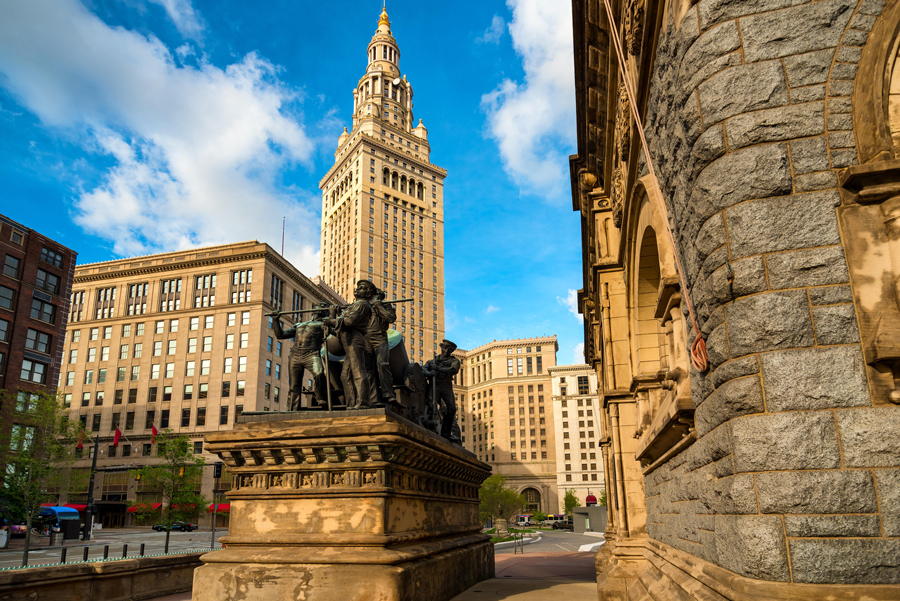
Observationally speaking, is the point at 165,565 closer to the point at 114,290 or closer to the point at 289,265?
the point at 289,265

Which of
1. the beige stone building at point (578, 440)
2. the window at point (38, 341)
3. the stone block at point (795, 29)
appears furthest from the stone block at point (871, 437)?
the beige stone building at point (578, 440)

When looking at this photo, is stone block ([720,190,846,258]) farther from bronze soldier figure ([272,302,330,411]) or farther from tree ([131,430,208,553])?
tree ([131,430,208,553])

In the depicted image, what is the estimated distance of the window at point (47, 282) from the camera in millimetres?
47250

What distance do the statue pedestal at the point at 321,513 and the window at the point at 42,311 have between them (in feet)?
153

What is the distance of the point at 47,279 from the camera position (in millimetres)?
47906

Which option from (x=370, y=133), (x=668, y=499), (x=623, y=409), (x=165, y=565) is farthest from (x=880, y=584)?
(x=370, y=133)

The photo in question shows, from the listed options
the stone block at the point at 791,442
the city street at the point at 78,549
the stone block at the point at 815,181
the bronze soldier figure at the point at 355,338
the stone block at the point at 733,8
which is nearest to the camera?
the stone block at the point at 791,442

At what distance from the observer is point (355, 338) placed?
32.7ft

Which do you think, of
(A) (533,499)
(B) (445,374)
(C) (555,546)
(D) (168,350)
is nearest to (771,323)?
(B) (445,374)

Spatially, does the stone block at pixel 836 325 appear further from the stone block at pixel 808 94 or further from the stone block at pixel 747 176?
the stone block at pixel 808 94

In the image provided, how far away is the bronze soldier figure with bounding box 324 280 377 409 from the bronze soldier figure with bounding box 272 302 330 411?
1.74 feet

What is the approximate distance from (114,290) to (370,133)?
68180 mm

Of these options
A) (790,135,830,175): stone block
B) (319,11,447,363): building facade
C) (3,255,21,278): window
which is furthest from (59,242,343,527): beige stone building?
(790,135,830,175): stone block

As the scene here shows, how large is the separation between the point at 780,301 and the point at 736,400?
0.83 m
